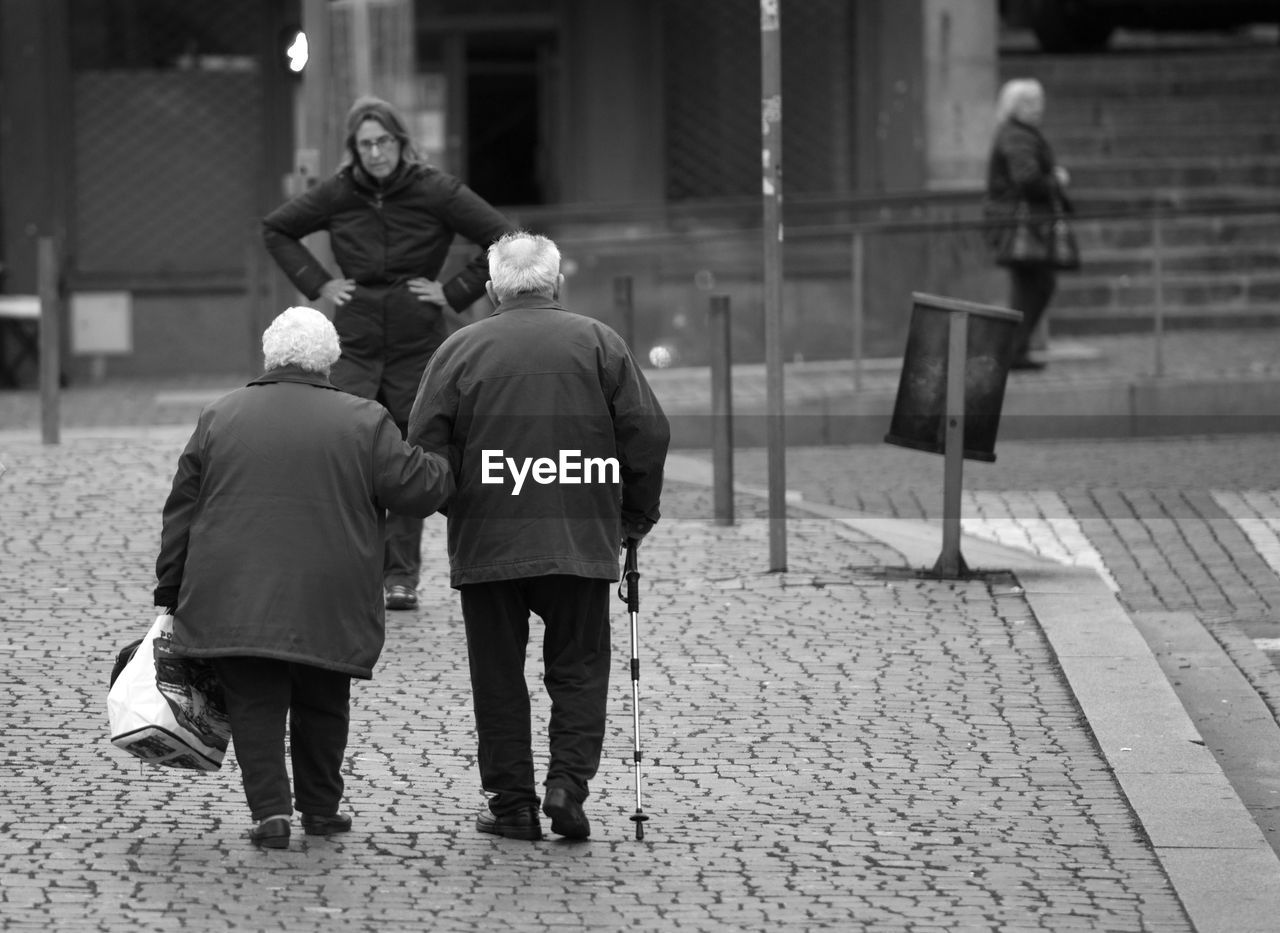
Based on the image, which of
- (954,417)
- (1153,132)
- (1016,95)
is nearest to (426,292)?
(954,417)

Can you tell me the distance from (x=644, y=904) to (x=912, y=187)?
1413 cm

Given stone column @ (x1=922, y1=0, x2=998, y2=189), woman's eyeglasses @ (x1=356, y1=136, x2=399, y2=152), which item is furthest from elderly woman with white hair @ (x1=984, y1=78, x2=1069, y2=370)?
woman's eyeglasses @ (x1=356, y1=136, x2=399, y2=152)

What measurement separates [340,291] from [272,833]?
3.48 meters

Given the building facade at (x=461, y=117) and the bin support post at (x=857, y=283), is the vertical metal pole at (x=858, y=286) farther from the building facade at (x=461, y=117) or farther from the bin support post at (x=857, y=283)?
the building facade at (x=461, y=117)

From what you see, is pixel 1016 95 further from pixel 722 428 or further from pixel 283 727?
pixel 283 727

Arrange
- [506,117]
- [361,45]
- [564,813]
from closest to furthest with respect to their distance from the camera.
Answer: [564,813], [361,45], [506,117]

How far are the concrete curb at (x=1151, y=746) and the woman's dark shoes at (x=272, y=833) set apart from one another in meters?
2.28

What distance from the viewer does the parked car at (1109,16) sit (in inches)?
884

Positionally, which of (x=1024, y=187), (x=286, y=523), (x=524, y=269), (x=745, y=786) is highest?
(x=1024, y=187)

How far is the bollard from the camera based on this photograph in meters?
14.6

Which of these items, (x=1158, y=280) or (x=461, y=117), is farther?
(x=461, y=117)

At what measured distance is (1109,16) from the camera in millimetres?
22547

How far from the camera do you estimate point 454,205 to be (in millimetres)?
9062

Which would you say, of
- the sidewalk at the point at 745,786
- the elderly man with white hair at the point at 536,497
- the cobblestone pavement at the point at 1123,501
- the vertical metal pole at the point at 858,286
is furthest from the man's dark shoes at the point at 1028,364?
the elderly man with white hair at the point at 536,497
